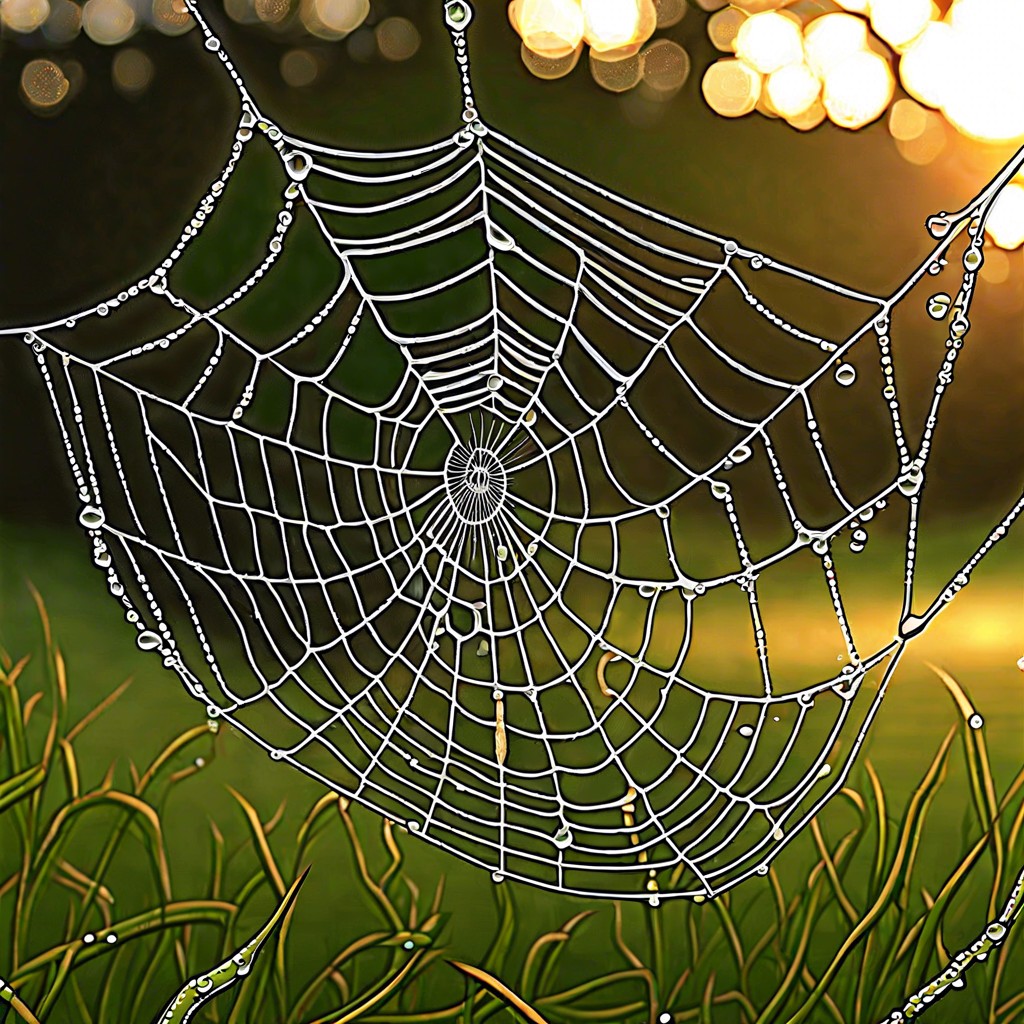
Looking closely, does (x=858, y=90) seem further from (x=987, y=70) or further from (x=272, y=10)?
(x=272, y=10)

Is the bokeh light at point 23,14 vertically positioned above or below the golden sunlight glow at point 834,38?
below

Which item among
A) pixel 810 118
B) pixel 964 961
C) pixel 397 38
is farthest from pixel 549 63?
pixel 964 961

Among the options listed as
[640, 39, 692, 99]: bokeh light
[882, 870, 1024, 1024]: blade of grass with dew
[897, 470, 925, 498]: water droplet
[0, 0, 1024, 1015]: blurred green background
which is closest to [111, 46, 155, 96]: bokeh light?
[0, 0, 1024, 1015]: blurred green background

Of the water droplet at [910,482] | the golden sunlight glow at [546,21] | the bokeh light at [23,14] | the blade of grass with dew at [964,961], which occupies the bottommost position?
the blade of grass with dew at [964,961]

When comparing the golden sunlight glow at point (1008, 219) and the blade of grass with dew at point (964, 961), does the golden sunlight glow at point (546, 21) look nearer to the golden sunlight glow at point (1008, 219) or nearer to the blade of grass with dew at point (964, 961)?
the golden sunlight glow at point (1008, 219)

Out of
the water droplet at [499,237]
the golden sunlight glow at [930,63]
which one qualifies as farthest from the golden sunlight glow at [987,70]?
the water droplet at [499,237]

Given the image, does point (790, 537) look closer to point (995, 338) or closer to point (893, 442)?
point (893, 442)

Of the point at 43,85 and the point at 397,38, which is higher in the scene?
the point at 397,38
